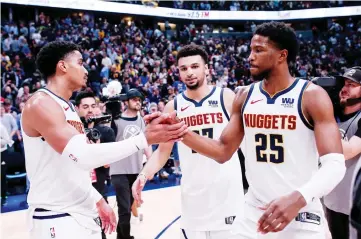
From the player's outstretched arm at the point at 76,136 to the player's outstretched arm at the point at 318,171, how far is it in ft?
2.80

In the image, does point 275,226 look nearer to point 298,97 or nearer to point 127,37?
point 298,97

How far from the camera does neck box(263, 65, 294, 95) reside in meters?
3.11

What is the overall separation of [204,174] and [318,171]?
5.14 feet

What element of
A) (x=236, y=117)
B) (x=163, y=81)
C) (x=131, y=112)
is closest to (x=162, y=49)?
(x=163, y=81)

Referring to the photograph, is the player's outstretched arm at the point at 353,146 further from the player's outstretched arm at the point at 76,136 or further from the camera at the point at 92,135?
the camera at the point at 92,135

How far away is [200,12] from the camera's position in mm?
28297

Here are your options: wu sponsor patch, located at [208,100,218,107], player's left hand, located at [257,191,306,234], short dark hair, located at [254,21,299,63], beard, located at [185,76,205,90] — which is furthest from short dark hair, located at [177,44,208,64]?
player's left hand, located at [257,191,306,234]

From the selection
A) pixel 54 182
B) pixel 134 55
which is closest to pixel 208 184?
pixel 54 182

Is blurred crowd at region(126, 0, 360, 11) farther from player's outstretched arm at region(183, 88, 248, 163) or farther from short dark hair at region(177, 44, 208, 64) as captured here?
player's outstretched arm at region(183, 88, 248, 163)

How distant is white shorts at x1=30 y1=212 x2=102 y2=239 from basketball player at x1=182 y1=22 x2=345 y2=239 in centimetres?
96

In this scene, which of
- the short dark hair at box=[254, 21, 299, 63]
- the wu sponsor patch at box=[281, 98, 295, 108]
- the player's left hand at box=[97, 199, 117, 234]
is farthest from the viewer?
the player's left hand at box=[97, 199, 117, 234]

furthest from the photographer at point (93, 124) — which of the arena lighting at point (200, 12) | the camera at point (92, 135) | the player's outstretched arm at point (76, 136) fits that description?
the arena lighting at point (200, 12)

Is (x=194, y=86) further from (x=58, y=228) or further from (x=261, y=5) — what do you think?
(x=261, y=5)

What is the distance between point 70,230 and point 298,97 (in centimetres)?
177
